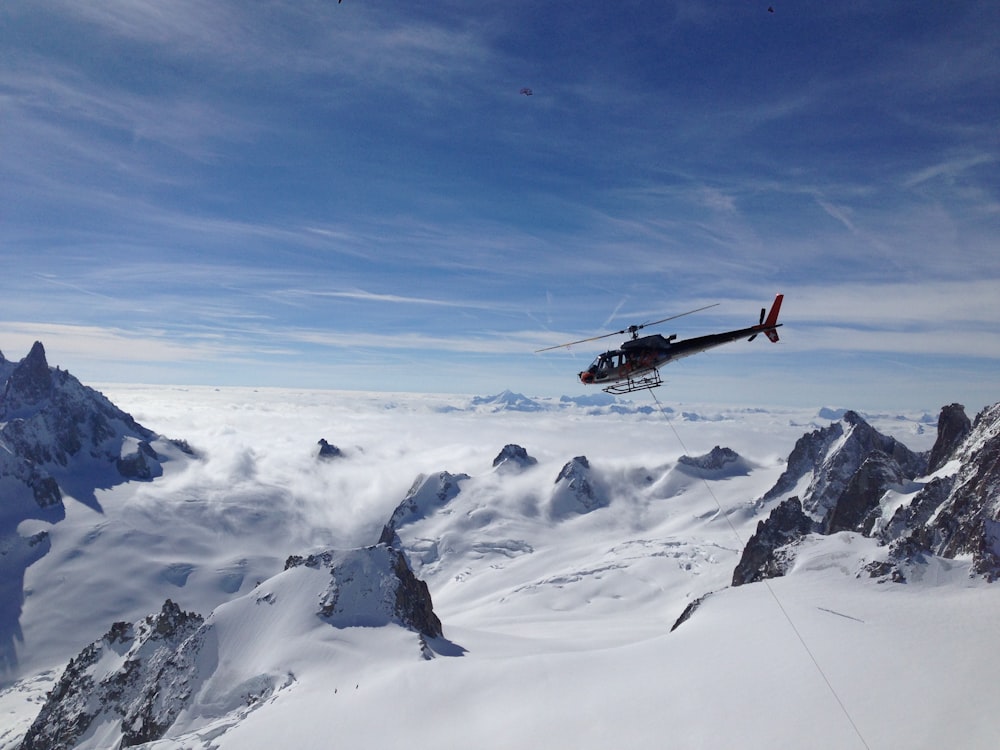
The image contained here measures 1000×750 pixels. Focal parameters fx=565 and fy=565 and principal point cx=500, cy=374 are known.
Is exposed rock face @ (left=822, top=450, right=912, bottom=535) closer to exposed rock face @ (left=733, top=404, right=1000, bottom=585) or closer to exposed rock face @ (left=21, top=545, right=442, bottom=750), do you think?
exposed rock face @ (left=733, top=404, right=1000, bottom=585)

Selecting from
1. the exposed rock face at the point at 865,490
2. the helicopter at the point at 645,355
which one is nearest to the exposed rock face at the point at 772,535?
the exposed rock face at the point at 865,490

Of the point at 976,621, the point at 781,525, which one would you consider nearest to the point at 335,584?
the point at 976,621

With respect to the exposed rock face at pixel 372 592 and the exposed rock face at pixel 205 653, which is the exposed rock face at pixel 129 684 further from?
the exposed rock face at pixel 372 592

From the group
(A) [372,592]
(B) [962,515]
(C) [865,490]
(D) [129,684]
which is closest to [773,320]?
(B) [962,515]

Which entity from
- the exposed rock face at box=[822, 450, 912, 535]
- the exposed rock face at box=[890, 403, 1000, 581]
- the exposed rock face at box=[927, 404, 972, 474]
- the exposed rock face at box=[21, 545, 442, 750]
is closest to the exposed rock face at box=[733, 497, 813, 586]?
the exposed rock face at box=[822, 450, 912, 535]

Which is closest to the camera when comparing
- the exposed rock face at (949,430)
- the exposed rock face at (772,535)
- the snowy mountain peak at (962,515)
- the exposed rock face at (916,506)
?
the snowy mountain peak at (962,515)

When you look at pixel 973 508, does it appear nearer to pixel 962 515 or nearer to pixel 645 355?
pixel 962 515

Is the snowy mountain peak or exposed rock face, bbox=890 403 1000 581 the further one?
the snowy mountain peak
